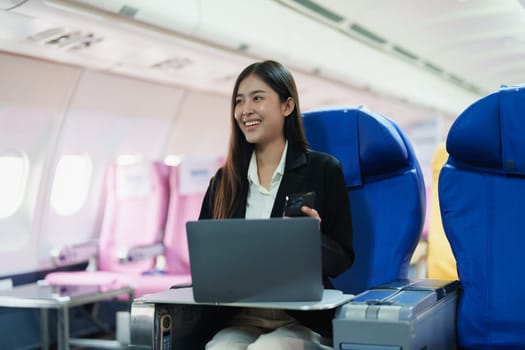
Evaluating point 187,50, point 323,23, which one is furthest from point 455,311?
point 323,23

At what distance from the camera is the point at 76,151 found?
5723 millimetres

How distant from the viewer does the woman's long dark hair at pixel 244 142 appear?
2.57m

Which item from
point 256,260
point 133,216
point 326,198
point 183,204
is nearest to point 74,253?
point 133,216

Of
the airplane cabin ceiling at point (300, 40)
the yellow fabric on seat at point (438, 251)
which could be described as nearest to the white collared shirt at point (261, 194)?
the yellow fabric on seat at point (438, 251)

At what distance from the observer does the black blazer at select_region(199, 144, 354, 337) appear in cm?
232

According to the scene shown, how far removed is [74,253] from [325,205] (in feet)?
11.3

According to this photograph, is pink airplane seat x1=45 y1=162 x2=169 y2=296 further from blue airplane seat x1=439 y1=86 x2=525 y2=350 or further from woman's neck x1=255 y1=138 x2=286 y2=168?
blue airplane seat x1=439 y1=86 x2=525 y2=350

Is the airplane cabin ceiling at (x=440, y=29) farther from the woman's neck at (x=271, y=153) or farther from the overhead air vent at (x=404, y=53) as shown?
the woman's neck at (x=271, y=153)

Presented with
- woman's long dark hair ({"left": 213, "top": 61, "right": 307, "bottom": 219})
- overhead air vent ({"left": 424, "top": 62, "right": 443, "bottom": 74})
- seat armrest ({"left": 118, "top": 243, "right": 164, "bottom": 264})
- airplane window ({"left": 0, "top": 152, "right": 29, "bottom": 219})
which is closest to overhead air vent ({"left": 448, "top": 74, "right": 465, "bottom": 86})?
overhead air vent ({"left": 424, "top": 62, "right": 443, "bottom": 74})

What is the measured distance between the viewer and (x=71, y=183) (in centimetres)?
591

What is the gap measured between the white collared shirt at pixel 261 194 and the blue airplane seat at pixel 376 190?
305mm

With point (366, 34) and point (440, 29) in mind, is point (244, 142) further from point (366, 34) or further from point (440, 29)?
point (440, 29)

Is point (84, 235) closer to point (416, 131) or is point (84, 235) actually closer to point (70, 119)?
point (70, 119)

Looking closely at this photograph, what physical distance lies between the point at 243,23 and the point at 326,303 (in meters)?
3.48
